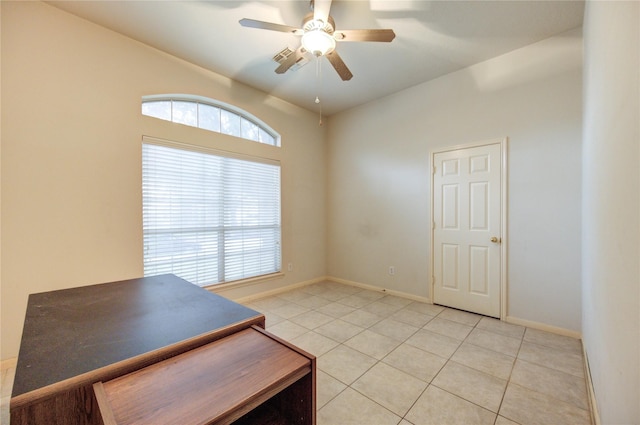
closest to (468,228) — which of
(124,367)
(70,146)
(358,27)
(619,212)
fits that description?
(619,212)

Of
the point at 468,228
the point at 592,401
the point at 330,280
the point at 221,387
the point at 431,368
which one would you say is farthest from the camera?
the point at 330,280

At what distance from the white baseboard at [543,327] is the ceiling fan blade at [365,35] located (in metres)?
3.19

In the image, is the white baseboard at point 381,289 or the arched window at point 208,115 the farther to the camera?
the white baseboard at point 381,289

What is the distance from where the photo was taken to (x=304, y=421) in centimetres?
100

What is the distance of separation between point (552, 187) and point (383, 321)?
2.31 meters

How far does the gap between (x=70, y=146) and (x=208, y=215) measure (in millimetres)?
1447

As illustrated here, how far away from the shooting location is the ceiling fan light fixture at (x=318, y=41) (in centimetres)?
196

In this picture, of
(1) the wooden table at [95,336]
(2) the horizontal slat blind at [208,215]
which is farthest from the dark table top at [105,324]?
(2) the horizontal slat blind at [208,215]

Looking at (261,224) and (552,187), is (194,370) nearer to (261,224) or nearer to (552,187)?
(261,224)

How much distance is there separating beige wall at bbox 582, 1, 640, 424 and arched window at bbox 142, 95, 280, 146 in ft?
11.5

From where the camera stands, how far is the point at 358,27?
8.21 feet

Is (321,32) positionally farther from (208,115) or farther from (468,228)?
(468,228)

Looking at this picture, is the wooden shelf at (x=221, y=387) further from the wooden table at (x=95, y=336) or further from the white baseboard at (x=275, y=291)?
the white baseboard at (x=275, y=291)

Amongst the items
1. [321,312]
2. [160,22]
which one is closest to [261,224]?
[321,312]
